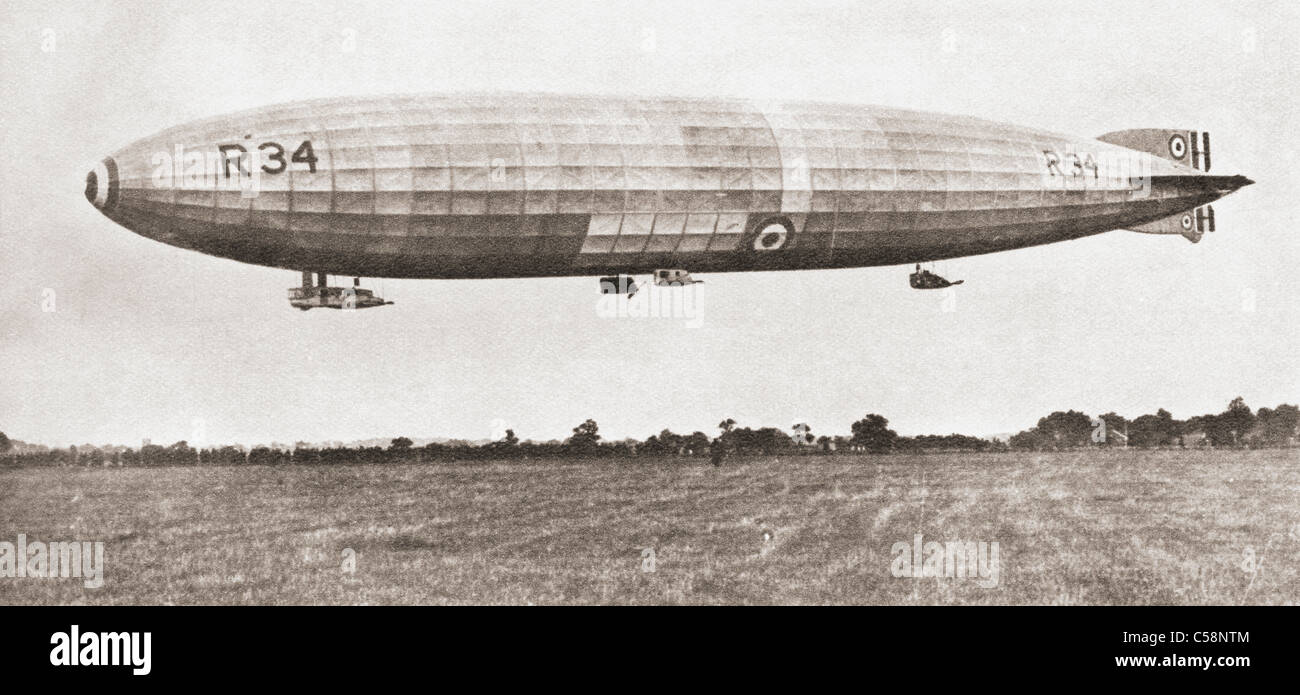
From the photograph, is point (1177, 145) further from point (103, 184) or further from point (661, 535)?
point (103, 184)

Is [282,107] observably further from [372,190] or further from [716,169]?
[716,169]

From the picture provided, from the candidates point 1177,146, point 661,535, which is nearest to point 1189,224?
point 1177,146

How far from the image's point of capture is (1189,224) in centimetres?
2917

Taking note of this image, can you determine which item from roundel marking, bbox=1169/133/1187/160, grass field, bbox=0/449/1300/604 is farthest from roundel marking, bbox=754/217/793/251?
roundel marking, bbox=1169/133/1187/160

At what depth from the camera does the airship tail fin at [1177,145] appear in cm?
2933

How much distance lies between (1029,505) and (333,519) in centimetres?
1946

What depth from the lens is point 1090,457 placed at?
7062 cm

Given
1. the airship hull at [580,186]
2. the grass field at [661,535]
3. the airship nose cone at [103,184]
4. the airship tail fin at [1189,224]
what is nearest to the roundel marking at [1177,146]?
the airship tail fin at [1189,224]

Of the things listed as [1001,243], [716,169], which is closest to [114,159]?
[716,169]

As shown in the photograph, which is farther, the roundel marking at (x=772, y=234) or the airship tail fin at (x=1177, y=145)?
the airship tail fin at (x=1177, y=145)

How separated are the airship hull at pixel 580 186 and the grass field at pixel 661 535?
18.4 feet

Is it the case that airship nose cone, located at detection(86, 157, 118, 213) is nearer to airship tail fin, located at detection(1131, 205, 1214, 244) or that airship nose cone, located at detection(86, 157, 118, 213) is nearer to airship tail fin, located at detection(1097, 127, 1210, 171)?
airship tail fin, located at detection(1131, 205, 1214, 244)

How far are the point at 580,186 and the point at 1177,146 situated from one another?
1677 centimetres

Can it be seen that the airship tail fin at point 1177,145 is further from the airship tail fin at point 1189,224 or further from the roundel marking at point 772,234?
the roundel marking at point 772,234
